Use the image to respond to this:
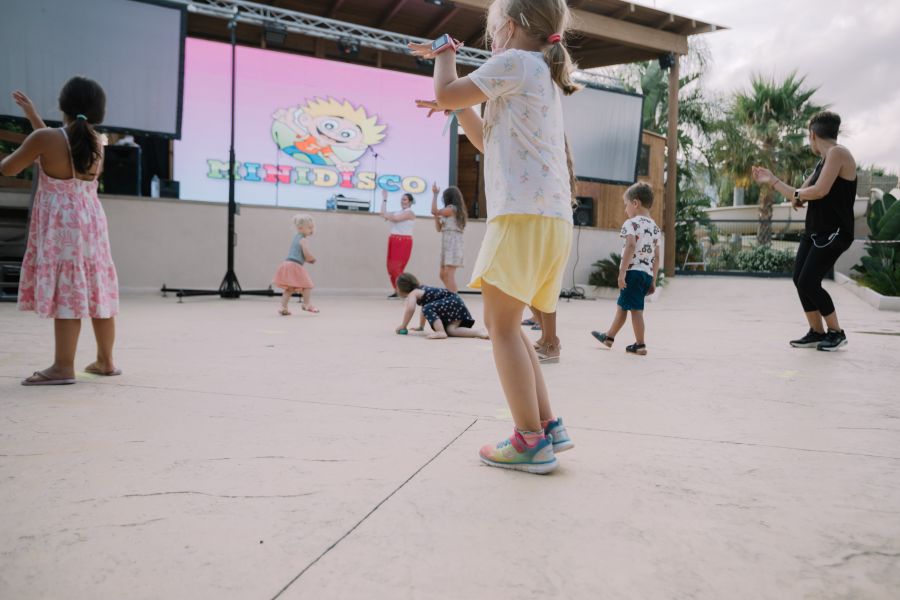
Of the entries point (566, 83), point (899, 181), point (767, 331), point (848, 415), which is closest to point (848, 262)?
point (899, 181)

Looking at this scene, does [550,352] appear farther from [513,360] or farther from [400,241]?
[400,241]

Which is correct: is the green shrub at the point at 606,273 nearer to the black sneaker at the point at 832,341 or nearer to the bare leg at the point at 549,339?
the black sneaker at the point at 832,341

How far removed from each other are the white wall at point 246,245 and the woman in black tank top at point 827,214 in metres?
6.50

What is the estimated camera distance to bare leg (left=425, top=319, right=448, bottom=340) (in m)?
4.75

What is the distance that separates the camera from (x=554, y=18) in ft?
6.01

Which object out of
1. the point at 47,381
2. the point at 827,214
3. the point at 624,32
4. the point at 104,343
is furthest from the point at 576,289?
the point at 47,381

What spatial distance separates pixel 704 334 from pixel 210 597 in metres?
5.11

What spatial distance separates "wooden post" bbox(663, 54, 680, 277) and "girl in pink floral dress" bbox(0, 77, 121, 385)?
36.6 ft

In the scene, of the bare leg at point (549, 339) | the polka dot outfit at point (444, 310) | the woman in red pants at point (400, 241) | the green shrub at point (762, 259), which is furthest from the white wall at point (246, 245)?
the green shrub at point (762, 259)

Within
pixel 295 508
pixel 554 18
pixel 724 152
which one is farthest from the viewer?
pixel 724 152

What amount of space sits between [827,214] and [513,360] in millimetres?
3637

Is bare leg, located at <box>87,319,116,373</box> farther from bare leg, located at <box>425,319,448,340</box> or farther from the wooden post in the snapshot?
the wooden post

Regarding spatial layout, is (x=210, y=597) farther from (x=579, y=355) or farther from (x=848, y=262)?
(x=848, y=262)

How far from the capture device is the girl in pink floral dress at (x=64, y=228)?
8.84 ft
